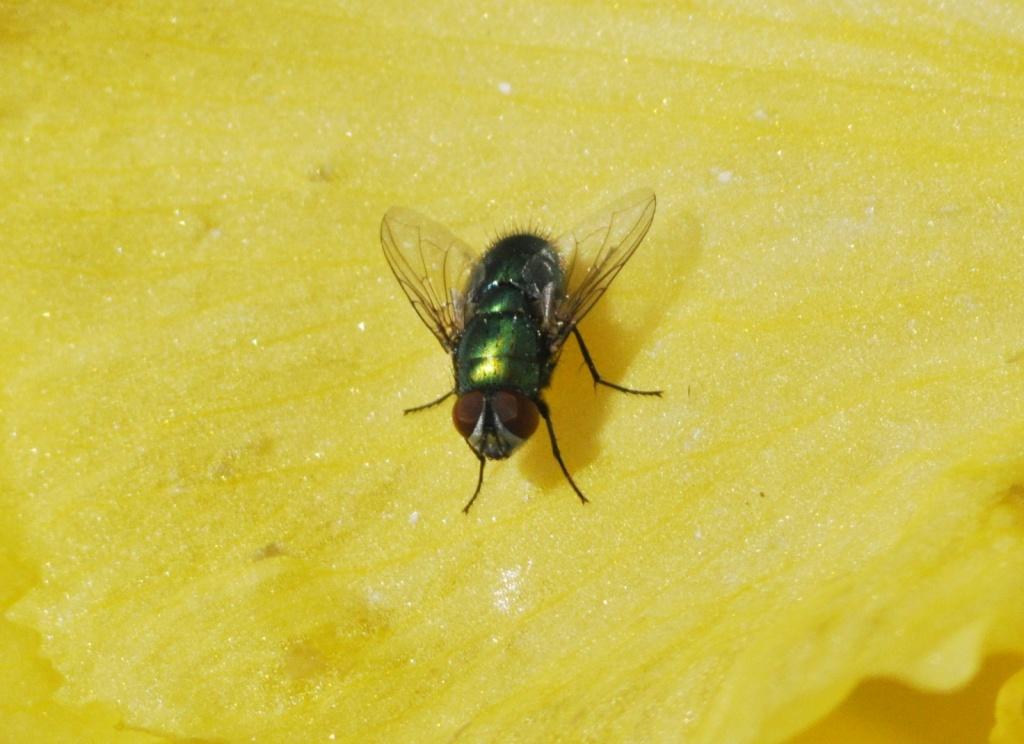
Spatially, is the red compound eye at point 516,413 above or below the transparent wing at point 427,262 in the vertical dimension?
below

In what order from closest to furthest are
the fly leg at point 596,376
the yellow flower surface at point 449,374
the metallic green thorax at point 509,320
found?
the yellow flower surface at point 449,374
the fly leg at point 596,376
the metallic green thorax at point 509,320

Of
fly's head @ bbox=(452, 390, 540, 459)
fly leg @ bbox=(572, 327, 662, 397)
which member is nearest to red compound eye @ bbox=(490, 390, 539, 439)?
fly's head @ bbox=(452, 390, 540, 459)

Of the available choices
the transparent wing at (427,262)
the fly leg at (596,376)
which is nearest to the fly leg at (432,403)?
the transparent wing at (427,262)

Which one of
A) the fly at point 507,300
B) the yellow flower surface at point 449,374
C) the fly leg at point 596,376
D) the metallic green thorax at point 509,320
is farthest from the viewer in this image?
the metallic green thorax at point 509,320

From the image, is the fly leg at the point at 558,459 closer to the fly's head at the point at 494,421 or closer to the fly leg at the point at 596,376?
the fly's head at the point at 494,421

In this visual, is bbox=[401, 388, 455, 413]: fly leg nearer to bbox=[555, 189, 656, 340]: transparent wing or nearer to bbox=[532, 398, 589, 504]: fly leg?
bbox=[532, 398, 589, 504]: fly leg

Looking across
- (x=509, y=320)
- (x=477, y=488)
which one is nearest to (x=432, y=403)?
(x=477, y=488)

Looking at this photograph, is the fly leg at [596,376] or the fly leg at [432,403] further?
the fly leg at [432,403]

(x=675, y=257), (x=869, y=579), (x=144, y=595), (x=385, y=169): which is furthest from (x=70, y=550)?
(x=869, y=579)
